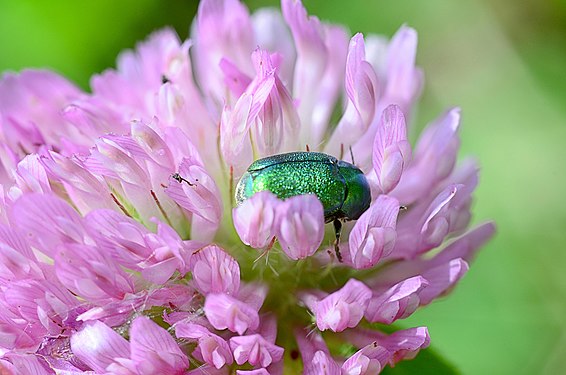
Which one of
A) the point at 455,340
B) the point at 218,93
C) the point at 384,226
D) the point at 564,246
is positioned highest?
the point at 218,93

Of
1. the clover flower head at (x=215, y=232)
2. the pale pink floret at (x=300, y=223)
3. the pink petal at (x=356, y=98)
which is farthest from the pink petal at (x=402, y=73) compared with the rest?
the pale pink floret at (x=300, y=223)

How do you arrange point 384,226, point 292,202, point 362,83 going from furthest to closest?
point 362,83, point 384,226, point 292,202

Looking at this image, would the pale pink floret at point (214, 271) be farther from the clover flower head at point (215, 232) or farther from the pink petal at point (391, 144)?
the pink petal at point (391, 144)

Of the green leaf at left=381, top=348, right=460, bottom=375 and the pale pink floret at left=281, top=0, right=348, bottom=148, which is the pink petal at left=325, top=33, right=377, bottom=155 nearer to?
the pale pink floret at left=281, top=0, right=348, bottom=148

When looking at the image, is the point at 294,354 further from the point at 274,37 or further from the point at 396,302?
the point at 274,37

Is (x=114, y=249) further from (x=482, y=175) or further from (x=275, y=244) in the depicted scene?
(x=482, y=175)

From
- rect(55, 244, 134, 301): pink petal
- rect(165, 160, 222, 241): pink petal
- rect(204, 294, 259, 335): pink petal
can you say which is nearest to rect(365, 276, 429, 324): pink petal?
rect(204, 294, 259, 335): pink petal

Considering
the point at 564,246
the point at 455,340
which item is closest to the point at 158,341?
the point at 455,340
